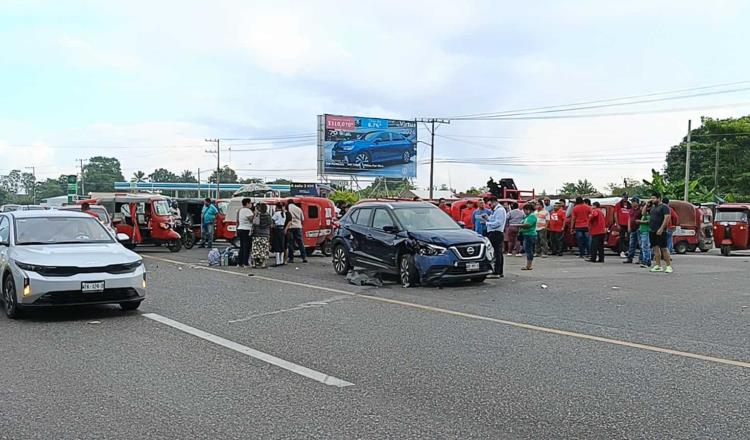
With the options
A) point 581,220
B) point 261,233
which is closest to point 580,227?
point 581,220

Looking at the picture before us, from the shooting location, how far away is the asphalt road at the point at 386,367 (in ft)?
17.8

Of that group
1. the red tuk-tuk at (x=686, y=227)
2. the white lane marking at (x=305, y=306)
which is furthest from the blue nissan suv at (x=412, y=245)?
the red tuk-tuk at (x=686, y=227)

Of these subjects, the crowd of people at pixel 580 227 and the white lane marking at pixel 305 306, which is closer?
the white lane marking at pixel 305 306

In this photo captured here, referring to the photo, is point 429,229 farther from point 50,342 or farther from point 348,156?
point 348,156

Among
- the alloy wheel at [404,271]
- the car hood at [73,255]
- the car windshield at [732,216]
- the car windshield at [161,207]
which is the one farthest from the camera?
the car windshield at [161,207]

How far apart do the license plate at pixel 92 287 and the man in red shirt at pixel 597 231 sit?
13104 millimetres

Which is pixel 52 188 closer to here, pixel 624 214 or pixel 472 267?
pixel 624 214

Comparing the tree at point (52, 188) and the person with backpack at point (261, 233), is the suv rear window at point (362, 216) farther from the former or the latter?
the tree at point (52, 188)

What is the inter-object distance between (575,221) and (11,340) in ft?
51.5

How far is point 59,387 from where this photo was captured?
6.51 meters

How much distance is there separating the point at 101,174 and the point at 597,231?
130m

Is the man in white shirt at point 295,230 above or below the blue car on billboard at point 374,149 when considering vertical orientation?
below

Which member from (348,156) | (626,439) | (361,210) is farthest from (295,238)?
(348,156)

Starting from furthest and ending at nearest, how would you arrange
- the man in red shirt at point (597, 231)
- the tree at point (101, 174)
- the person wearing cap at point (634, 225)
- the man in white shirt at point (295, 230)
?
the tree at point (101, 174)
the man in white shirt at point (295, 230)
the man in red shirt at point (597, 231)
the person wearing cap at point (634, 225)
